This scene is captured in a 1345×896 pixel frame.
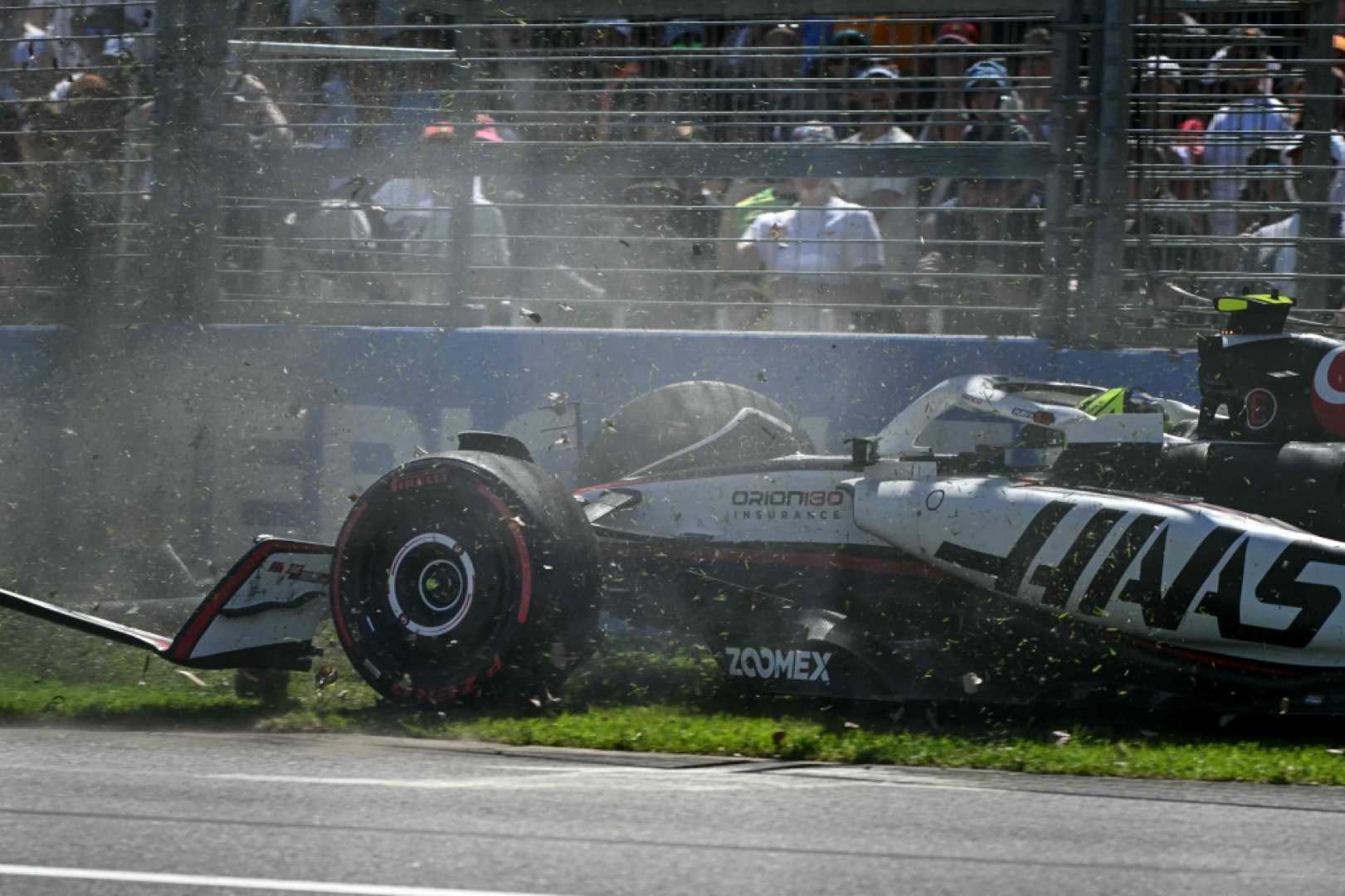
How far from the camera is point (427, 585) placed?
6.69 m

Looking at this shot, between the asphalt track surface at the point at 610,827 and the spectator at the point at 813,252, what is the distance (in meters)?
3.81

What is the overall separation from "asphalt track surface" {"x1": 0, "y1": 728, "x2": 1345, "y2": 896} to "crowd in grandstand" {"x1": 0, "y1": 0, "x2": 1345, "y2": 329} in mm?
3918

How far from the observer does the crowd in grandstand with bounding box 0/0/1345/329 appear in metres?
8.66

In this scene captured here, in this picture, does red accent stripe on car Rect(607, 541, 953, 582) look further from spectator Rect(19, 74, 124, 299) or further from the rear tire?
spectator Rect(19, 74, 124, 299)

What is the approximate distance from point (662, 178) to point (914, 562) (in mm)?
3459

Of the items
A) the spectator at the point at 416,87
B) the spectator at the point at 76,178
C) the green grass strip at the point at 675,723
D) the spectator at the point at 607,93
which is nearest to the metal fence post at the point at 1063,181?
the spectator at the point at 607,93

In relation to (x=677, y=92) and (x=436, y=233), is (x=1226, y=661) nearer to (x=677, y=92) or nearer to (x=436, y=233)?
(x=677, y=92)

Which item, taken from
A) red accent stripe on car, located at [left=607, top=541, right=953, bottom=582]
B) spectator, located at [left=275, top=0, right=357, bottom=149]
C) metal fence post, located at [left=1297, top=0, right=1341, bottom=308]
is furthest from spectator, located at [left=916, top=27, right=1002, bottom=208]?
spectator, located at [left=275, top=0, right=357, bottom=149]

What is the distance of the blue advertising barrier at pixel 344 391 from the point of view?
342 inches

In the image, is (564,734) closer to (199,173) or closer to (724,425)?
(724,425)

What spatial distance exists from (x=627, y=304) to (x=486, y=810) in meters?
4.89

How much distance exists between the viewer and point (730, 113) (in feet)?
30.3

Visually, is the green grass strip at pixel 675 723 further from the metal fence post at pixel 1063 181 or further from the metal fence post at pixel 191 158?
the metal fence post at pixel 191 158

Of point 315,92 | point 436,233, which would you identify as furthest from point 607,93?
point 315,92
